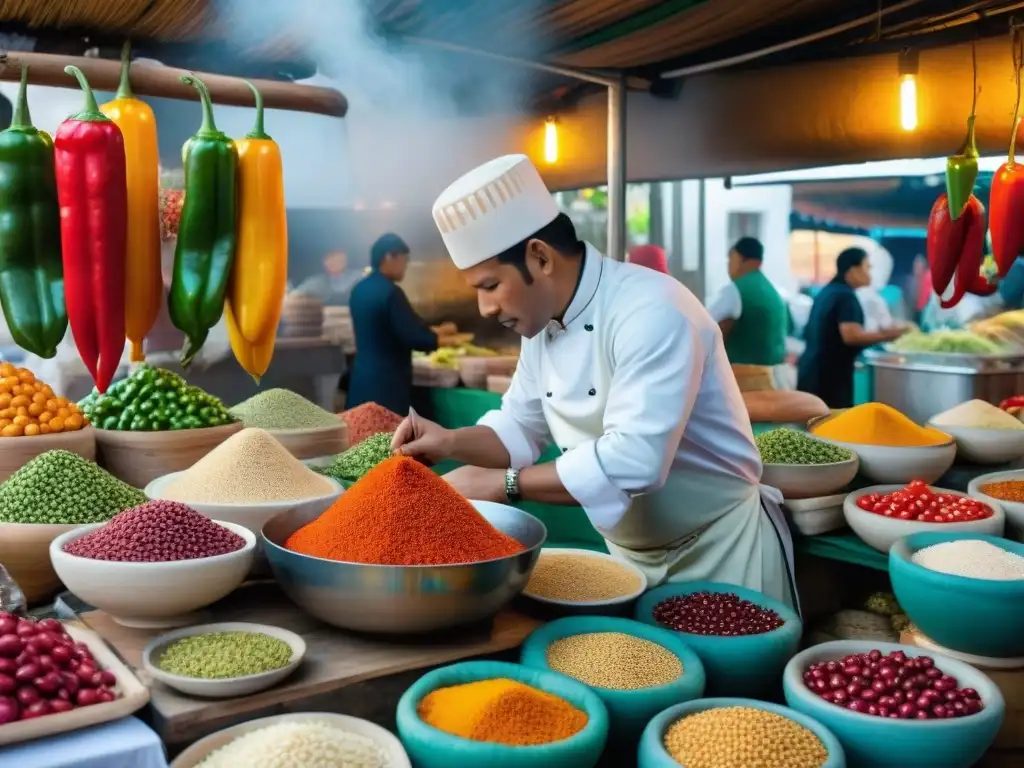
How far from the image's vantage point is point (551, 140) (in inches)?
194

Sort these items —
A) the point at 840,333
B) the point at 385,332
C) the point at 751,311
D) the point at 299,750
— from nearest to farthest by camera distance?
1. the point at 299,750
2. the point at 840,333
3. the point at 751,311
4. the point at 385,332

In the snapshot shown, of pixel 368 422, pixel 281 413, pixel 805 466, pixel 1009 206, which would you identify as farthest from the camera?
pixel 368 422

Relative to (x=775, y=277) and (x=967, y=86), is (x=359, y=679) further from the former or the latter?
(x=775, y=277)

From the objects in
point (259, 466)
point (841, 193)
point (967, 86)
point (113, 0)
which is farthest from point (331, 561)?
point (841, 193)

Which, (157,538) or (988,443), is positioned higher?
(157,538)

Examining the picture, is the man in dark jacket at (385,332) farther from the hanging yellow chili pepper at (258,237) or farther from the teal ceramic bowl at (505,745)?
the teal ceramic bowl at (505,745)

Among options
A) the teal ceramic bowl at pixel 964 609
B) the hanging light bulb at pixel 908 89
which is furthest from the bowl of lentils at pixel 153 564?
the hanging light bulb at pixel 908 89

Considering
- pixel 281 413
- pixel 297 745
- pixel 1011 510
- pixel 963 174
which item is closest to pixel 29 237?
pixel 297 745

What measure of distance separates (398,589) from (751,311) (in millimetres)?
3713

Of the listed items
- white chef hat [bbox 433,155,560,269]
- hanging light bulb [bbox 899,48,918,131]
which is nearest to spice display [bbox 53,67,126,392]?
white chef hat [bbox 433,155,560,269]

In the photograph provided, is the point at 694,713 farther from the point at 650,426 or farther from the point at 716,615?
the point at 650,426

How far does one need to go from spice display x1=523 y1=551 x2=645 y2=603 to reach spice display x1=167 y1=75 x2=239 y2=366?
2.23 feet

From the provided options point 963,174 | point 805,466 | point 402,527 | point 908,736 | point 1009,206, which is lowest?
point 908,736

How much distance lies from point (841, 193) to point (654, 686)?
3628mm
